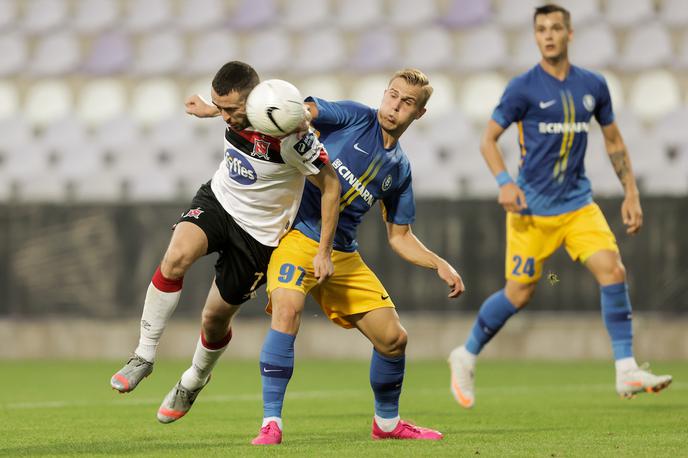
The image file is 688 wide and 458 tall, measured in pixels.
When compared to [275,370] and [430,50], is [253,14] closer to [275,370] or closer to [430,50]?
[430,50]

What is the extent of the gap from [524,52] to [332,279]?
1093cm

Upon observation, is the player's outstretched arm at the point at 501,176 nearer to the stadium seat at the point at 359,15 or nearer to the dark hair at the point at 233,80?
the dark hair at the point at 233,80

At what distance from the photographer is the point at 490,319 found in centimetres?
848

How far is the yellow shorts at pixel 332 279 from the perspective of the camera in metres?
6.18

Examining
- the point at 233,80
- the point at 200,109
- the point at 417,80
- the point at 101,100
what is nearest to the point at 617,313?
the point at 417,80

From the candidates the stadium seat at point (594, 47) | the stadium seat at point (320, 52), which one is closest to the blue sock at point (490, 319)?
the stadium seat at point (594, 47)

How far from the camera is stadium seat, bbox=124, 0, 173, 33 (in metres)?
18.1

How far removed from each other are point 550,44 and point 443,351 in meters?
5.76

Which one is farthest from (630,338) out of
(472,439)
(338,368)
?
(338,368)

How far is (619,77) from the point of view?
16359 millimetres

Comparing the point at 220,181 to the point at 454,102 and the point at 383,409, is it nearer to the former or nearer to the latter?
the point at 383,409

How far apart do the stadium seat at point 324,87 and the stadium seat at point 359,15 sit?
1.08m

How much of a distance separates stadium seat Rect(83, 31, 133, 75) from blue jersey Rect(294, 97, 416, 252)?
1169 centimetres

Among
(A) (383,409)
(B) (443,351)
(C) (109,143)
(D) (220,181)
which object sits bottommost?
(B) (443,351)
